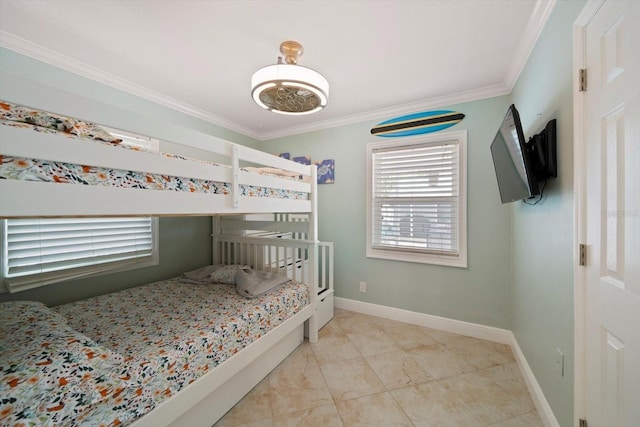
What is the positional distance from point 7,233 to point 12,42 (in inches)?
49.8

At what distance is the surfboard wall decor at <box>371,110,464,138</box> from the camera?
2.48 m

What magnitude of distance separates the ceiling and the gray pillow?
5.75ft

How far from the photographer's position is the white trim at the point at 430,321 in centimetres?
230

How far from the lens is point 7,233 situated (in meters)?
1.62

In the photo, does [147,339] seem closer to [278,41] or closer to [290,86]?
[290,86]

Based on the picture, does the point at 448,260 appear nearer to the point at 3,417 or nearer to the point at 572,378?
the point at 572,378

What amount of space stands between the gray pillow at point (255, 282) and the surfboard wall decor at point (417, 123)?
77.9 inches

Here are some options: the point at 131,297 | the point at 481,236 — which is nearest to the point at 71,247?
the point at 131,297

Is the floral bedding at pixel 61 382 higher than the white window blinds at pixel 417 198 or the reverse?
the reverse

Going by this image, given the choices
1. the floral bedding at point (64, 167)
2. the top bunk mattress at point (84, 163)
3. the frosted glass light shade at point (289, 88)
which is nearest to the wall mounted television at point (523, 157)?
the frosted glass light shade at point (289, 88)

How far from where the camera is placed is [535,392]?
154cm

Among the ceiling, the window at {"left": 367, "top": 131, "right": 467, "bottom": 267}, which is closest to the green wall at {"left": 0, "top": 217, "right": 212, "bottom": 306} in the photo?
the ceiling

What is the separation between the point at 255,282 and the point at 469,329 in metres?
2.13

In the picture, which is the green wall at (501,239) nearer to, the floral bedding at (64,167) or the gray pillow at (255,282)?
the gray pillow at (255,282)
